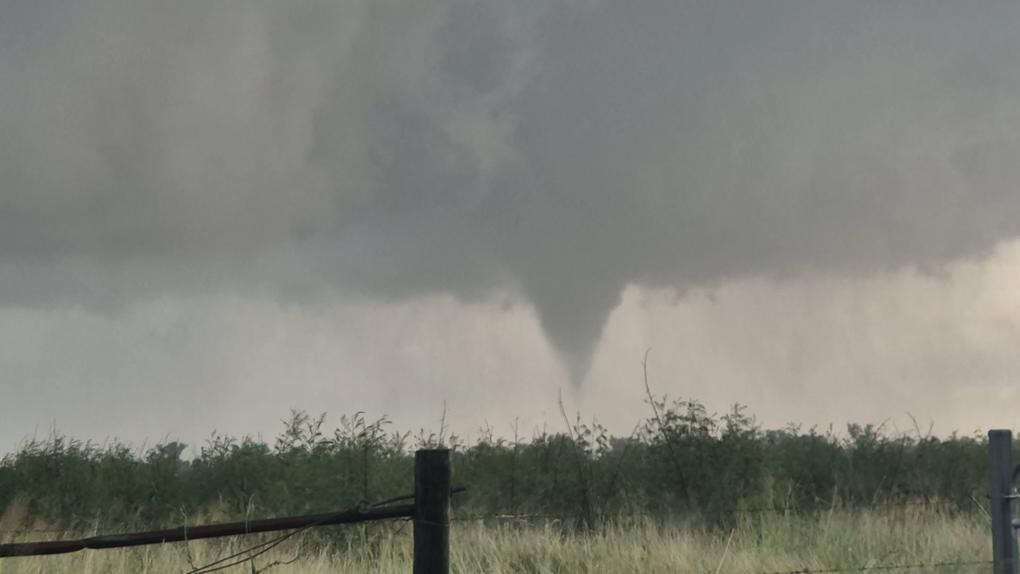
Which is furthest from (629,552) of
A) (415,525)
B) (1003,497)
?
(415,525)

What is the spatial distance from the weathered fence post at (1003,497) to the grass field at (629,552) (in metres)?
2.27

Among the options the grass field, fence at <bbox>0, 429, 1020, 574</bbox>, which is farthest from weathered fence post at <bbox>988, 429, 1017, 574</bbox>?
fence at <bbox>0, 429, 1020, 574</bbox>

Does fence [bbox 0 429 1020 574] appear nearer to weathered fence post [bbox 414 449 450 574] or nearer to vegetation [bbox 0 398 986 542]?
weathered fence post [bbox 414 449 450 574]

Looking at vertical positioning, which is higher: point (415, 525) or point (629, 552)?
point (415, 525)

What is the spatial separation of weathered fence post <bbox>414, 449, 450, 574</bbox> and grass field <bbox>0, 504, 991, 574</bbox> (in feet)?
11.8

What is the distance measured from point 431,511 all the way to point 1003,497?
4.02 meters

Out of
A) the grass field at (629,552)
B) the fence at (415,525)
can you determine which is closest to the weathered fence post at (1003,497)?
the grass field at (629,552)

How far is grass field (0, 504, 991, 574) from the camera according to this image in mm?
9422

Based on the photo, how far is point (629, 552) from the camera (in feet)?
31.3

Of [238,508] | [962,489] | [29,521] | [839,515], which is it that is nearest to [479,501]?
[238,508]

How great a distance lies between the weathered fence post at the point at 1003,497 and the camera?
7.02m

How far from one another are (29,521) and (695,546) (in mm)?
9839

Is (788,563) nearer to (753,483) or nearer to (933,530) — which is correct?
(933,530)

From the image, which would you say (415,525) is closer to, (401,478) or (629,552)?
(629,552)
